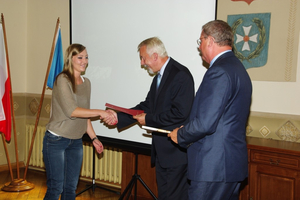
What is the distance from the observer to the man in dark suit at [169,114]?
248 centimetres

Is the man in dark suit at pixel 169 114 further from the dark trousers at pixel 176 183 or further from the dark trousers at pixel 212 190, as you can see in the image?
the dark trousers at pixel 212 190

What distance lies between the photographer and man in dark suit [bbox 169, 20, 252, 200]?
71.2 inches

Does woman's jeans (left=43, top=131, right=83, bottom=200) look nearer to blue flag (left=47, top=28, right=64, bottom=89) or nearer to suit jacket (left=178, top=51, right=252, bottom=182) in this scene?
suit jacket (left=178, top=51, right=252, bottom=182)

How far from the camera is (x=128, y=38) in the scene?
11.5ft

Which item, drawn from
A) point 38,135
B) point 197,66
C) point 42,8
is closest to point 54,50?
point 42,8

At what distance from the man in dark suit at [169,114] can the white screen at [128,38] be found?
22.8 inches

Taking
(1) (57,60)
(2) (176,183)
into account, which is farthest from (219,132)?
(1) (57,60)

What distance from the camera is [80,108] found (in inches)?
109

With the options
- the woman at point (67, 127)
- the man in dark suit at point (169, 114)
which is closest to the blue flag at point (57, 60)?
the woman at point (67, 127)

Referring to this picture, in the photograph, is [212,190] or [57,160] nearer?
[212,190]

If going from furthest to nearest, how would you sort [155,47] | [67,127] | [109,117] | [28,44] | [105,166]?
[28,44] → [105,166] → [109,117] → [67,127] → [155,47]

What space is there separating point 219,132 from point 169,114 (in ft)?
2.27

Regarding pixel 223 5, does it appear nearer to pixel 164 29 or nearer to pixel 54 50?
pixel 164 29

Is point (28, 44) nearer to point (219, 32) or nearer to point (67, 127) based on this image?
point (67, 127)
